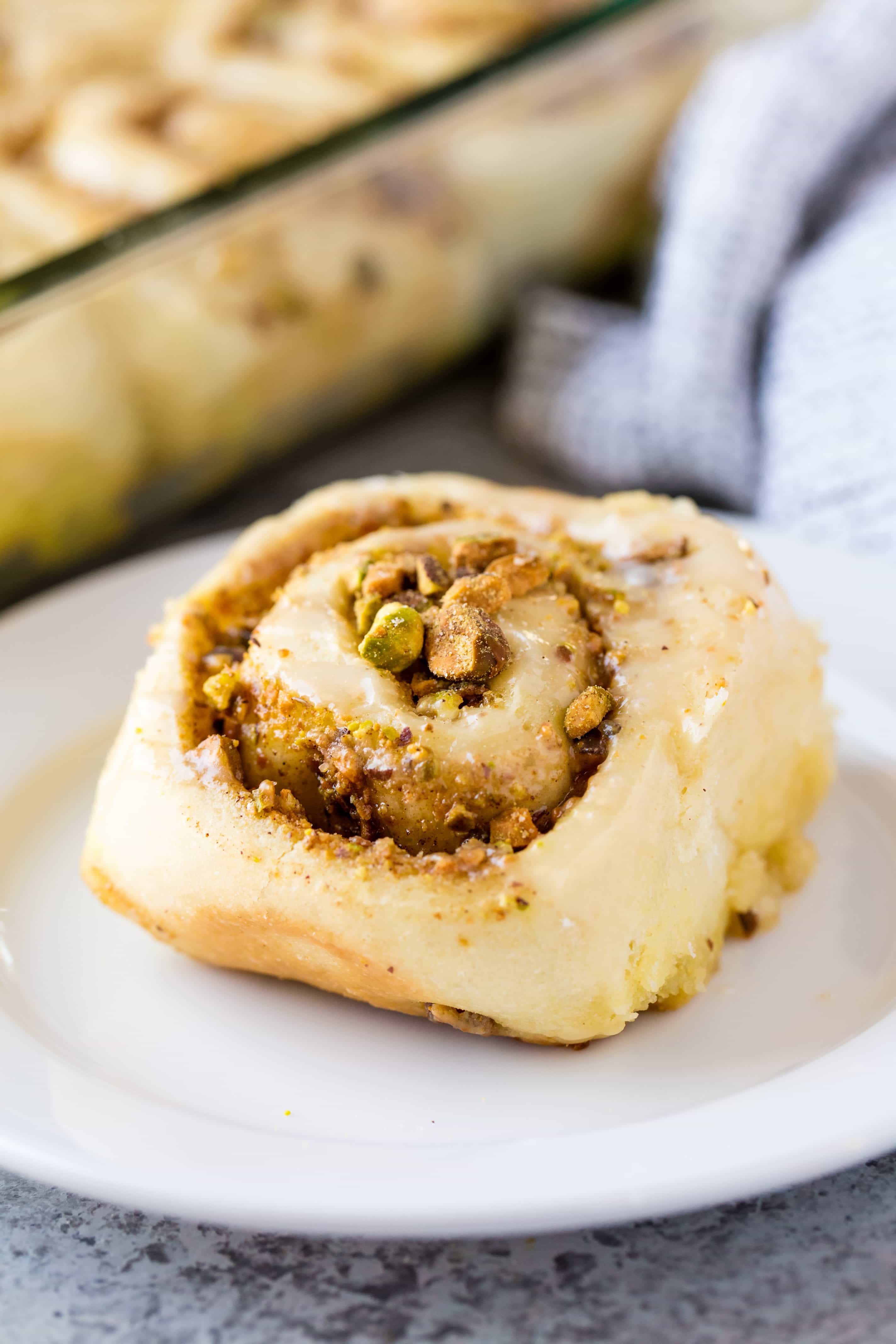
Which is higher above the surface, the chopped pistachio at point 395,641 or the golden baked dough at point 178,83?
the golden baked dough at point 178,83

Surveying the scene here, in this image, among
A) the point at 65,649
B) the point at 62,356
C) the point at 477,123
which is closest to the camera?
the point at 65,649

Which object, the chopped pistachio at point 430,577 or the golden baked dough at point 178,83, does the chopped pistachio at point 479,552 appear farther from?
the golden baked dough at point 178,83

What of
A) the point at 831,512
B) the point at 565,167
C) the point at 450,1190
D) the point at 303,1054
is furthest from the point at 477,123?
the point at 450,1190

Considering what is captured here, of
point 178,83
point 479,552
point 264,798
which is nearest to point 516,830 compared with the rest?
point 264,798

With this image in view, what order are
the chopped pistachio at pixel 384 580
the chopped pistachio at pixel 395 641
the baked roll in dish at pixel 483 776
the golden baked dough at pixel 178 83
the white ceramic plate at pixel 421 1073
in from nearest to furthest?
the white ceramic plate at pixel 421 1073 → the baked roll in dish at pixel 483 776 → the chopped pistachio at pixel 395 641 → the chopped pistachio at pixel 384 580 → the golden baked dough at pixel 178 83

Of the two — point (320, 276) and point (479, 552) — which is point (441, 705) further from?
point (320, 276)

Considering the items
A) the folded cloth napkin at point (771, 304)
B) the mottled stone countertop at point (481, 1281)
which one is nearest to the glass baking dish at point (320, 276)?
the folded cloth napkin at point (771, 304)

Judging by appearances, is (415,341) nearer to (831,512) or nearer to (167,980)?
(831,512)
